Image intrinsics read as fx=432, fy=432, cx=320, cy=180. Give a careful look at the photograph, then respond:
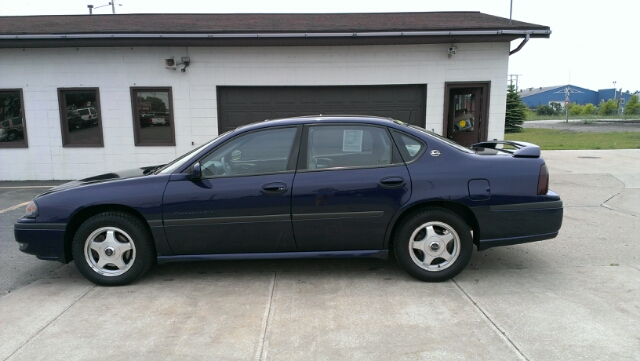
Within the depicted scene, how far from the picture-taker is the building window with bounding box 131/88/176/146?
31.7 ft

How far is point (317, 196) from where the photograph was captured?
397 cm

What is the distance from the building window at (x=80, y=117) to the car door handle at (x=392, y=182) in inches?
317

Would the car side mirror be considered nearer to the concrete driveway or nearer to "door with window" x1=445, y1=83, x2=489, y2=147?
the concrete driveway

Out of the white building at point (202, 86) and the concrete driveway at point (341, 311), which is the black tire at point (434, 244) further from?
the white building at point (202, 86)

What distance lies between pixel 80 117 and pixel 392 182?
8.57 m

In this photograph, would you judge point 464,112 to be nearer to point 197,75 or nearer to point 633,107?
point 197,75

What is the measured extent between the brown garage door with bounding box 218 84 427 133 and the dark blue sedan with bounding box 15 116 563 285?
556cm

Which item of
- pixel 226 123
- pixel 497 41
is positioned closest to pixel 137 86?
pixel 226 123

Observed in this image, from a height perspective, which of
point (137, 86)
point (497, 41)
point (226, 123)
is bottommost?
point (226, 123)

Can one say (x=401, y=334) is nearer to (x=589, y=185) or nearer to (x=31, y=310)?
(x=31, y=310)

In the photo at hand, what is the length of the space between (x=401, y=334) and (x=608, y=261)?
2.90 metres

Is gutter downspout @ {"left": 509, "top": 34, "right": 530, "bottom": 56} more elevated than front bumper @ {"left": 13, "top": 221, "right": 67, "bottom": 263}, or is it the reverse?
gutter downspout @ {"left": 509, "top": 34, "right": 530, "bottom": 56}

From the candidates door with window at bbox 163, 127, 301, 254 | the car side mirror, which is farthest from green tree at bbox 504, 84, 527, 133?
the car side mirror

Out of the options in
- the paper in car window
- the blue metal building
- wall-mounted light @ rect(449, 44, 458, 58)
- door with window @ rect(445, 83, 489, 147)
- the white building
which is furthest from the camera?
the blue metal building
